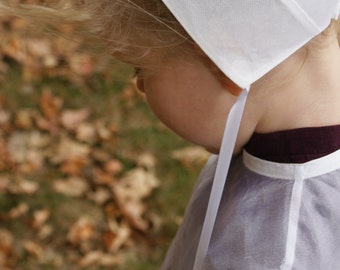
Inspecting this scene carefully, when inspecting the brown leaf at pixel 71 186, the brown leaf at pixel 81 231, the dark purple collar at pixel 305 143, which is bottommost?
the brown leaf at pixel 81 231

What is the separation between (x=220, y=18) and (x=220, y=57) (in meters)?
0.07

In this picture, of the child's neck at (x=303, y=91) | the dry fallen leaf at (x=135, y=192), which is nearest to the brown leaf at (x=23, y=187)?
the dry fallen leaf at (x=135, y=192)

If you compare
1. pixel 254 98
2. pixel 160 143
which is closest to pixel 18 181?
pixel 160 143

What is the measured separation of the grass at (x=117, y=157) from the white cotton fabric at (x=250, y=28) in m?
1.47

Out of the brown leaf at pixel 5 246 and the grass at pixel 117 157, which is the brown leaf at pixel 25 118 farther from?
the brown leaf at pixel 5 246

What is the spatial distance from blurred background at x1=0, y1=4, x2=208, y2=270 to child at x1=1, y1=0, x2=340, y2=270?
1.24 m

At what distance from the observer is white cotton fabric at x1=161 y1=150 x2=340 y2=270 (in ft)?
4.34

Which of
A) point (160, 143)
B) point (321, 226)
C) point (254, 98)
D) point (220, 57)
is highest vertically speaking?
point (220, 57)

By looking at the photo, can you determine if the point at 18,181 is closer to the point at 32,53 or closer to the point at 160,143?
the point at 160,143

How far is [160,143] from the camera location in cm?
354

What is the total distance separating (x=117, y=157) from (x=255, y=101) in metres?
2.09

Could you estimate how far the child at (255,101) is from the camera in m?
1.28

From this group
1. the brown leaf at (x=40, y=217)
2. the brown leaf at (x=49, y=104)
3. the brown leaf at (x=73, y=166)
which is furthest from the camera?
the brown leaf at (x=49, y=104)

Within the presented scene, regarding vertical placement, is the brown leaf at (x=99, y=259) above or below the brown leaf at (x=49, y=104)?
below
